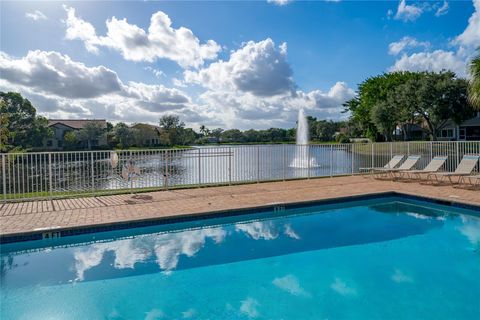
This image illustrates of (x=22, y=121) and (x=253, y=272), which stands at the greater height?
(x=22, y=121)

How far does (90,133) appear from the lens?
4734 cm

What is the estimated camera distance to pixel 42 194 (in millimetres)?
8094

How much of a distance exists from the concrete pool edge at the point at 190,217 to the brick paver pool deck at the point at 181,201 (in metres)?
0.06

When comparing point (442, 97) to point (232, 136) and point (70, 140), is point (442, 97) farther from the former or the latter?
point (232, 136)

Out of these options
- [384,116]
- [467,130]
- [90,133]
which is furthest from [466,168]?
[90,133]

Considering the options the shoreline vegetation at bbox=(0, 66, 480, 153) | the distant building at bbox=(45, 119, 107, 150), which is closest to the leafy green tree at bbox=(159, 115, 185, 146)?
the shoreline vegetation at bbox=(0, 66, 480, 153)

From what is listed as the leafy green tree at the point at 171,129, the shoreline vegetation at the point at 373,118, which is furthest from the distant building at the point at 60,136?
the leafy green tree at the point at 171,129

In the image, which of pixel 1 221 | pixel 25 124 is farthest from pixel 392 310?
pixel 25 124

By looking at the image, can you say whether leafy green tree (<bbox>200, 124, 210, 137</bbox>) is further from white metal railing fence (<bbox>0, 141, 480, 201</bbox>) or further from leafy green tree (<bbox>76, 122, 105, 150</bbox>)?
white metal railing fence (<bbox>0, 141, 480, 201</bbox>)

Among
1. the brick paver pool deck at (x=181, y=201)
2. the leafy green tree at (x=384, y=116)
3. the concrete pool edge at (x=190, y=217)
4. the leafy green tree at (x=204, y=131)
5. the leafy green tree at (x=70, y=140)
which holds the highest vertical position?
the leafy green tree at (x=204, y=131)

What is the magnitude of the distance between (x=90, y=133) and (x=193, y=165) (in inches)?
1683

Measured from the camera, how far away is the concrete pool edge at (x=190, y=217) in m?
5.24

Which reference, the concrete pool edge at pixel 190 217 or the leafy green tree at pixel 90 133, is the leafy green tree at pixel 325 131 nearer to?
the leafy green tree at pixel 90 133

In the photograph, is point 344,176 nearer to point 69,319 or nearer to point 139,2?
point 139,2
